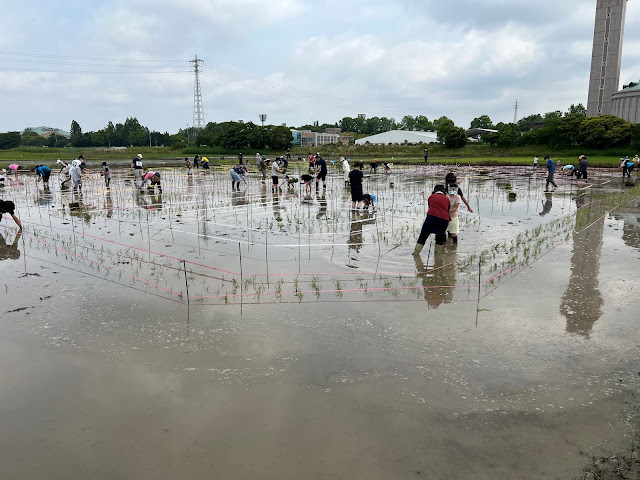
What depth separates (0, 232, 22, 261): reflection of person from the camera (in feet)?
37.0

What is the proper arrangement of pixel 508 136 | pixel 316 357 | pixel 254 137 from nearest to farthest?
pixel 316 357 < pixel 508 136 < pixel 254 137

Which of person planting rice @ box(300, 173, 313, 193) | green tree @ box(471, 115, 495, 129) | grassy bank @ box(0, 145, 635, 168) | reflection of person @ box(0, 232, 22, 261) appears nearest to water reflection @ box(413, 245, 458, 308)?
reflection of person @ box(0, 232, 22, 261)

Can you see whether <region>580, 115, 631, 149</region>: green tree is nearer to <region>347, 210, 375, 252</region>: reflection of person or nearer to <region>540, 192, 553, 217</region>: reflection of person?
<region>540, 192, 553, 217</region>: reflection of person

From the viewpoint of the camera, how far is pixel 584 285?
343 inches

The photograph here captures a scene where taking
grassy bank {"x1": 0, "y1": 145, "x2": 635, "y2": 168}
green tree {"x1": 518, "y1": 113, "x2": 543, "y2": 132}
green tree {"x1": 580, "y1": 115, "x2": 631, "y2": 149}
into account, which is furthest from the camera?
green tree {"x1": 518, "y1": 113, "x2": 543, "y2": 132}

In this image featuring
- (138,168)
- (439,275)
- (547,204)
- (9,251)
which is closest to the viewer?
(439,275)

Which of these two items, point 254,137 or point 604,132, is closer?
point 604,132

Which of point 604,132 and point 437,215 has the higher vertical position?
point 604,132

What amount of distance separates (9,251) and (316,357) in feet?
32.3

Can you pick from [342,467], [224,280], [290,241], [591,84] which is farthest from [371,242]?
[591,84]

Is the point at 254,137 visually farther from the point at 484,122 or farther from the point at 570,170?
the point at 484,122

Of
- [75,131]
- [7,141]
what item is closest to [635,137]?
[7,141]

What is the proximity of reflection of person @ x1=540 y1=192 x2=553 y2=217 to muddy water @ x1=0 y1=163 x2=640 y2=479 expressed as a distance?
518cm

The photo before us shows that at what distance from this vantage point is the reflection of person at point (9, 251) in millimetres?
11281
